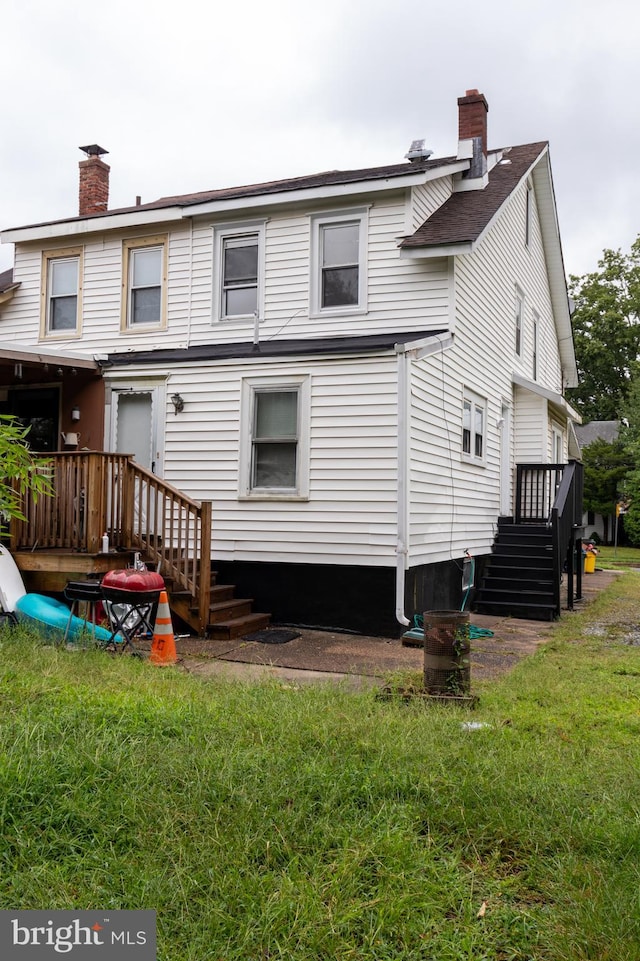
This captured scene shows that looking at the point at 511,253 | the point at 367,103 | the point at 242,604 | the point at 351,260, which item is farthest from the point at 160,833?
the point at 367,103

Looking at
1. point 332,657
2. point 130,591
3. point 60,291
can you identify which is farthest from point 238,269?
point 332,657

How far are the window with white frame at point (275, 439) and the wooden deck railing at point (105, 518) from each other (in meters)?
1.45

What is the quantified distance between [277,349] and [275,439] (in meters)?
1.31

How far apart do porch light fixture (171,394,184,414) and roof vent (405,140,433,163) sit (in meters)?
5.49

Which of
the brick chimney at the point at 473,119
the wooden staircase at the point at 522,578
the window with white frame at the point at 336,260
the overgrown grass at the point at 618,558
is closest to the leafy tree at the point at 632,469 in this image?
the overgrown grass at the point at 618,558

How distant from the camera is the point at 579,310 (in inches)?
1859

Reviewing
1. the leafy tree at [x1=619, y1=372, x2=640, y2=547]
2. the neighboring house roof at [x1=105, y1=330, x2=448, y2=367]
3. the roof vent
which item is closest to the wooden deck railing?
the neighboring house roof at [x1=105, y1=330, x2=448, y2=367]

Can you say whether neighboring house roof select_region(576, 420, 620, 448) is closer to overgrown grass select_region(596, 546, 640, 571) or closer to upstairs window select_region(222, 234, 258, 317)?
overgrown grass select_region(596, 546, 640, 571)

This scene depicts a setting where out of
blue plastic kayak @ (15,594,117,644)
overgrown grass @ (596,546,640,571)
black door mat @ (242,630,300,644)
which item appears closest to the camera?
blue plastic kayak @ (15,594,117,644)

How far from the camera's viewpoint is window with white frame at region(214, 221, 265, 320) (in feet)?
38.8

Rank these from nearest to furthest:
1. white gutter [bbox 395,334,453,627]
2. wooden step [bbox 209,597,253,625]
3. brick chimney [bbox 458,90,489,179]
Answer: wooden step [bbox 209,597,253,625] → white gutter [bbox 395,334,453,627] → brick chimney [bbox 458,90,489,179]

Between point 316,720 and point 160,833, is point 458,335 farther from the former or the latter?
point 160,833

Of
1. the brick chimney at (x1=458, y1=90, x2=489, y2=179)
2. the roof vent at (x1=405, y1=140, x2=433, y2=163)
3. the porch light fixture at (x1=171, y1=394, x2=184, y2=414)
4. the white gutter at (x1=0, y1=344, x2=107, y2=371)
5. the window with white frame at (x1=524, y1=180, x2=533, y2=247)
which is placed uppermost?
the brick chimney at (x1=458, y1=90, x2=489, y2=179)

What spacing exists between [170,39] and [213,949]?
13.6m
